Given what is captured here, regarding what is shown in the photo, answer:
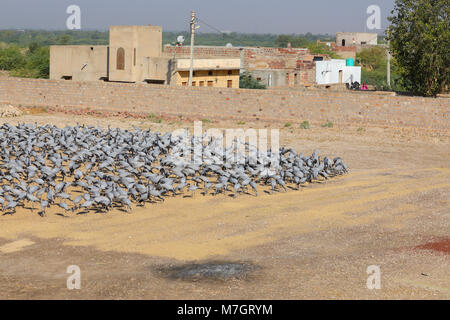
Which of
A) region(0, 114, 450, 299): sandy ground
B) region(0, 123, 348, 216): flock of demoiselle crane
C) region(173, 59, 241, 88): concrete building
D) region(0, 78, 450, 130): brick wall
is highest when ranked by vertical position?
region(173, 59, 241, 88): concrete building

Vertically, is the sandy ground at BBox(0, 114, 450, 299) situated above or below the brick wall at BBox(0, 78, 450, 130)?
below

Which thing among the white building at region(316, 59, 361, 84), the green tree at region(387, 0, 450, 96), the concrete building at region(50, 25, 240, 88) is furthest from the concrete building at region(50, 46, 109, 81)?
the green tree at region(387, 0, 450, 96)

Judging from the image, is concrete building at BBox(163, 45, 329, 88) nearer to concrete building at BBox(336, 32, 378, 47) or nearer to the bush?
the bush

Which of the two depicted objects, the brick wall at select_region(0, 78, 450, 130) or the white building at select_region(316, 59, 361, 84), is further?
the white building at select_region(316, 59, 361, 84)

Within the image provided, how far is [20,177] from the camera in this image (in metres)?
15.1

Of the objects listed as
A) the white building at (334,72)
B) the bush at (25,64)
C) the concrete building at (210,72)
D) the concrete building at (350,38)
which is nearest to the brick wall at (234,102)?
the concrete building at (210,72)

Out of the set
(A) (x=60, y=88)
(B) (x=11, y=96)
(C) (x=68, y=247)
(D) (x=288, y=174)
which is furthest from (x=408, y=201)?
(B) (x=11, y=96)

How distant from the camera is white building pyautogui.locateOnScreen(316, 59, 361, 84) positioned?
4550 centimetres

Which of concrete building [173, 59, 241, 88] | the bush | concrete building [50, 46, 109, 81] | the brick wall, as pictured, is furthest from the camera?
the bush

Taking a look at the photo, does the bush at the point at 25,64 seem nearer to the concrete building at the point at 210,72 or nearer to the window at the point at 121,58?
the window at the point at 121,58

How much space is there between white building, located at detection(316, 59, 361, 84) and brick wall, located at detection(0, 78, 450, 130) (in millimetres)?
18779

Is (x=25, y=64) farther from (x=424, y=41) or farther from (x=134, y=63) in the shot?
(x=424, y=41)
